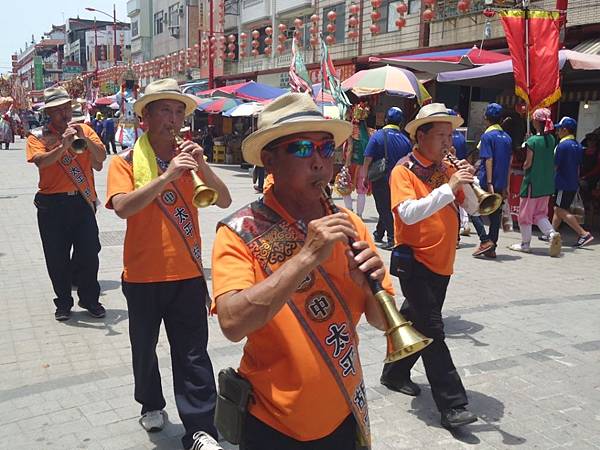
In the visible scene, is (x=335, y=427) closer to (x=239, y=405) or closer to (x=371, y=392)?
(x=239, y=405)

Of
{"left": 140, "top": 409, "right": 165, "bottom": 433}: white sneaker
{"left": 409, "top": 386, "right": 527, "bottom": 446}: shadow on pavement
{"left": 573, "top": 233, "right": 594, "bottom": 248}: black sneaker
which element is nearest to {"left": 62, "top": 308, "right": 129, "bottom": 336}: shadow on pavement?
{"left": 140, "top": 409, "right": 165, "bottom": 433}: white sneaker

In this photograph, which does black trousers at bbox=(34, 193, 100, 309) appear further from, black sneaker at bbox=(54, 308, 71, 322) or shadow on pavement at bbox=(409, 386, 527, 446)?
shadow on pavement at bbox=(409, 386, 527, 446)

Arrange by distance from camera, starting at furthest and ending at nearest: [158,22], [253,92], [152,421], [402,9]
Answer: [158,22] < [253,92] < [402,9] < [152,421]

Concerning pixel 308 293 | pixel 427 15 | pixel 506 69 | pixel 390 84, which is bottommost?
pixel 308 293

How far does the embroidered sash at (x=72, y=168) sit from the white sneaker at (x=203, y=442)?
2.95 metres

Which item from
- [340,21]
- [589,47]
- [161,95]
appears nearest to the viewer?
[161,95]

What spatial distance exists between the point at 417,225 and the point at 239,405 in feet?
6.20

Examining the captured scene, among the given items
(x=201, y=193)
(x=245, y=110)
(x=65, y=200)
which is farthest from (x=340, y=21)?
(x=201, y=193)

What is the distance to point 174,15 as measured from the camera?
139 feet

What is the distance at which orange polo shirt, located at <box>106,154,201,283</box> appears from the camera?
10.2ft

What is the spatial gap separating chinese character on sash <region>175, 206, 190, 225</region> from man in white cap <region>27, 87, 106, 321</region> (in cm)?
212

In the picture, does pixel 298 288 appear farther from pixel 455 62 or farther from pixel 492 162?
pixel 455 62

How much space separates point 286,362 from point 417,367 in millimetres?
2842

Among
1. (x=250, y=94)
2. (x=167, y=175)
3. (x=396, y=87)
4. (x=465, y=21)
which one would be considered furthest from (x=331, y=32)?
(x=167, y=175)
